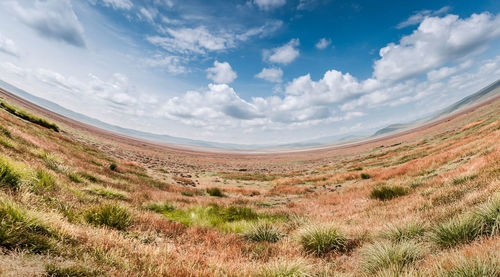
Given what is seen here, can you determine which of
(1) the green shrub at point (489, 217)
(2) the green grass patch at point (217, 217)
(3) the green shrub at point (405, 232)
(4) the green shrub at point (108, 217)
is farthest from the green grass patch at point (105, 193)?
(1) the green shrub at point (489, 217)

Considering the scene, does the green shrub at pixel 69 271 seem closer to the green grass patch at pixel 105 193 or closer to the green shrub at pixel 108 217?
the green shrub at pixel 108 217

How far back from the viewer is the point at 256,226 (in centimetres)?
601

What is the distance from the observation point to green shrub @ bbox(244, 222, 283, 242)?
5.69m

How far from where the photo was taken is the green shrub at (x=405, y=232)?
4477mm

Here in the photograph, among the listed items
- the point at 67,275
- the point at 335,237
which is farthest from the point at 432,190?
the point at 67,275

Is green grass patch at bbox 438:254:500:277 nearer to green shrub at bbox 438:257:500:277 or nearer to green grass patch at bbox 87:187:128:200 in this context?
green shrub at bbox 438:257:500:277

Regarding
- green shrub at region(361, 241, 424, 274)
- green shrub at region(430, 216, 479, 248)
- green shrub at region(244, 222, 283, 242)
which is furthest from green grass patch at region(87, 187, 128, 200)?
green shrub at region(430, 216, 479, 248)

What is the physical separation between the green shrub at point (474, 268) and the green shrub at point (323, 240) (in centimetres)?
235

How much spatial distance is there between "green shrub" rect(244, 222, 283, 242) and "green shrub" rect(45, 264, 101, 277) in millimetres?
3894

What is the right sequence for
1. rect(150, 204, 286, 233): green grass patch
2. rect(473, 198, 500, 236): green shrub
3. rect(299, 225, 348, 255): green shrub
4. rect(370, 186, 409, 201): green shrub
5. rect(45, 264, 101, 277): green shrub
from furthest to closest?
rect(370, 186, 409, 201): green shrub < rect(150, 204, 286, 233): green grass patch < rect(299, 225, 348, 255): green shrub < rect(473, 198, 500, 236): green shrub < rect(45, 264, 101, 277): green shrub

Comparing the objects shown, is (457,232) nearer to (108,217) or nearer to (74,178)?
(108,217)

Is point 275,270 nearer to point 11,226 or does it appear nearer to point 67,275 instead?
point 67,275

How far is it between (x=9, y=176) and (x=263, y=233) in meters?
6.09

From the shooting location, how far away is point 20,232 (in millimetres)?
2746
